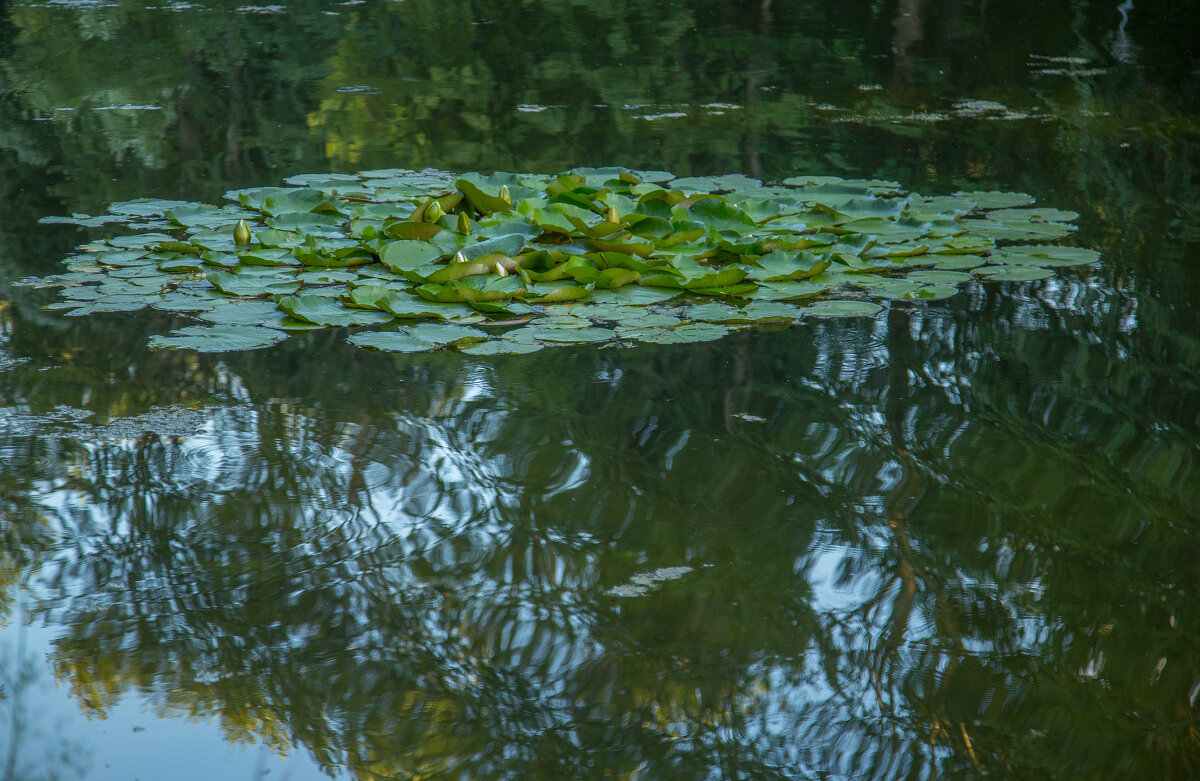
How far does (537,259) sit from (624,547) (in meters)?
1.32

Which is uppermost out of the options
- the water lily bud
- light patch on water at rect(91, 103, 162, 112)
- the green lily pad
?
light patch on water at rect(91, 103, 162, 112)

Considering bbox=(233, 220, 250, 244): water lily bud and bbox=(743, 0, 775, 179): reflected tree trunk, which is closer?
bbox=(233, 220, 250, 244): water lily bud

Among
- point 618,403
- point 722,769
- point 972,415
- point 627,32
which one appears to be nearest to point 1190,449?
point 972,415

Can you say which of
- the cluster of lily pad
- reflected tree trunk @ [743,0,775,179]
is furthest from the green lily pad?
reflected tree trunk @ [743,0,775,179]

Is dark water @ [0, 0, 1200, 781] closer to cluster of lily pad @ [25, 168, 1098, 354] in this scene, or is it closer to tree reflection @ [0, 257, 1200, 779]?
tree reflection @ [0, 257, 1200, 779]

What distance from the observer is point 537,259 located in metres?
2.67

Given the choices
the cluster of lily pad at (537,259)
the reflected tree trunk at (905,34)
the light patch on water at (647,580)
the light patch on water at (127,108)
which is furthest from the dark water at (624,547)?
the reflected tree trunk at (905,34)

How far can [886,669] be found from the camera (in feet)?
4.07

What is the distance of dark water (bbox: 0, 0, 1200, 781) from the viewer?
1133 mm

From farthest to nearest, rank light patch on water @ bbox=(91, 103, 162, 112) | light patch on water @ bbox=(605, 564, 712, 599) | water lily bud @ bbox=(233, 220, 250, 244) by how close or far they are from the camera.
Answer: light patch on water @ bbox=(91, 103, 162, 112) < water lily bud @ bbox=(233, 220, 250, 244) < light patch on water @ bbox=(605, 564, 712, 599)

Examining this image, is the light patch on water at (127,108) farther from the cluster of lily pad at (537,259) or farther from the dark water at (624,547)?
the dark water at (624,547)

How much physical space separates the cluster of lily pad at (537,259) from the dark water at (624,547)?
12 centimetres

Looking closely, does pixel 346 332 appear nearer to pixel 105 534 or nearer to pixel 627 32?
pixel 105 534

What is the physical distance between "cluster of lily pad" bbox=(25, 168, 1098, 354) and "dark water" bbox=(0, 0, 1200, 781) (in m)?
0.12
